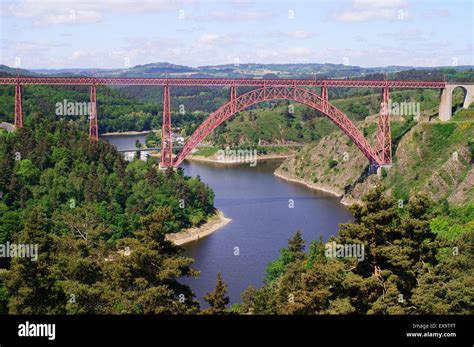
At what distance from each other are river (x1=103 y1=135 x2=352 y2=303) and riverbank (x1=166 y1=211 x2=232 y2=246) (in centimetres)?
48

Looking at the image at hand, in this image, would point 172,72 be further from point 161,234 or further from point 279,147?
point 161,234

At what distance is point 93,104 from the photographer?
147ft

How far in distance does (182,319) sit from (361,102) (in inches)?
3250

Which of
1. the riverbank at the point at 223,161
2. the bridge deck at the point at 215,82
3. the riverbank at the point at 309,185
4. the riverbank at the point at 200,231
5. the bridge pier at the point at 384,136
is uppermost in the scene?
the bridge deck at the point at 215,82

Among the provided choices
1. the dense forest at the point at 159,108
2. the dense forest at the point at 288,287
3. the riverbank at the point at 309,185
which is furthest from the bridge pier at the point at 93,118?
the dense forest at the point at 288,287

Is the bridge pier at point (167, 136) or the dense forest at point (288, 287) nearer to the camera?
the dense forest at point (288, 287)

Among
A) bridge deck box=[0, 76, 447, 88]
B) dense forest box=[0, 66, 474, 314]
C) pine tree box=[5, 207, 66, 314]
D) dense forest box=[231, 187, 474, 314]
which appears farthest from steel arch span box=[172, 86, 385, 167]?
pine tree box=[5, 207, 66, 314]

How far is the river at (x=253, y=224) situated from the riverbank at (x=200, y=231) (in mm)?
482

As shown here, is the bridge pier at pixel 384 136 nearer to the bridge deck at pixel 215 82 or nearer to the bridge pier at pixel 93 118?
the bridge deck at pixel 215 82

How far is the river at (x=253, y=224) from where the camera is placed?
2986 cm

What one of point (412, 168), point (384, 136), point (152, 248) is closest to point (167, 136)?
point (384, 136)

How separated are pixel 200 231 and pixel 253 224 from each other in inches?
120

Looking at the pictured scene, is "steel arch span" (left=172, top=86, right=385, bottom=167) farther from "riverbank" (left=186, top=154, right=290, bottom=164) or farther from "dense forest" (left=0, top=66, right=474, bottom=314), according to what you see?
"riverbank" (left=186, top=154, right=290, bottom=164)

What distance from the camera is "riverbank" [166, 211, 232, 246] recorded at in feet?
123
